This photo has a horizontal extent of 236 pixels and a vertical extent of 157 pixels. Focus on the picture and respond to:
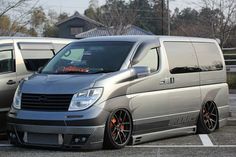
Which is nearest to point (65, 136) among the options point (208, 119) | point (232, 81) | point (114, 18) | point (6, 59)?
point (6, 59)

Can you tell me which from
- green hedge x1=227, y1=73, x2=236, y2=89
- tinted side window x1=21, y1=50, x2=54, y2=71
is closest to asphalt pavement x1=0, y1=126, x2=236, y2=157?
tinted side window x1=21, y1=50, x2=54, y2=71

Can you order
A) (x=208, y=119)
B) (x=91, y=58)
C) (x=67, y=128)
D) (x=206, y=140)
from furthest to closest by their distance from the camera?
(x=208, y=119), (x=206, y=140), (x=91, y=58), (x=67, y=128)

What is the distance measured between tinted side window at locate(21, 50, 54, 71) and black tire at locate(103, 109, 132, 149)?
7.80 ft

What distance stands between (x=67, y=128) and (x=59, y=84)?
69 centimetres

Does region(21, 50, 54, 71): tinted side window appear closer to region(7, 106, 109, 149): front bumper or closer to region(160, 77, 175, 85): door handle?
region(7, 106, 109, 149): front bumper

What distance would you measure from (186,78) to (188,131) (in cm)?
94

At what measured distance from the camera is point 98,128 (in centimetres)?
816

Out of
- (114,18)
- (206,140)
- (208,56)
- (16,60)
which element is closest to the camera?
(206,140)

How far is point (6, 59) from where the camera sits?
9.79 metres

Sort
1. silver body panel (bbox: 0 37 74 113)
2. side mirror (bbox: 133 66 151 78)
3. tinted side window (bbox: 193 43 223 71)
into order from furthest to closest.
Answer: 1. tinted side window (bbox: 193 43 223 71)
2. silver body panel (bbox: 0 37 74 113)
3. side mirror (bbox: 133 66 151 78)

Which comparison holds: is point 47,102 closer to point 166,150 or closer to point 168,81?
point 166,150

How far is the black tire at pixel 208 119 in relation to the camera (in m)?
10.1

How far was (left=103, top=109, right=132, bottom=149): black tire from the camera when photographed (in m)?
8.32

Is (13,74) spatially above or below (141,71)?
below
